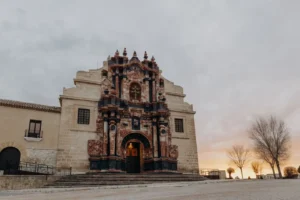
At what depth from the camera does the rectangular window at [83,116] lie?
71.2 feet

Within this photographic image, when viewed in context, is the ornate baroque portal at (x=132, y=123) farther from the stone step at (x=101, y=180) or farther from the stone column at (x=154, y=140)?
the stone step at (x=101, y=180)

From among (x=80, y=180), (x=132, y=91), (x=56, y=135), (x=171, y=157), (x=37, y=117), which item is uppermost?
(x=132, y=91)

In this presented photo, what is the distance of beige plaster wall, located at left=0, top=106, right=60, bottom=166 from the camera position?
18.8 m

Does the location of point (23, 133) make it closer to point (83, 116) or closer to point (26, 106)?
point (26, 106)

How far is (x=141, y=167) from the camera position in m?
23.0

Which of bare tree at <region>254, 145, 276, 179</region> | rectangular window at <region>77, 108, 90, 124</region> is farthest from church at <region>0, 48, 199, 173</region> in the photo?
bare tree at <region>254, 145, 276, 179</region>

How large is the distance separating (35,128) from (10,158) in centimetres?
289

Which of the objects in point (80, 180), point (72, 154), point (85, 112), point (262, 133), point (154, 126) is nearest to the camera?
point (80, 180)

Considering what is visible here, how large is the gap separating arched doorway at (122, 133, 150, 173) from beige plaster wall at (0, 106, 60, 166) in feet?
21.2

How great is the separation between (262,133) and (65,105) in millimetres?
26126

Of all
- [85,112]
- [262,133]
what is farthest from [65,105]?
[262,133]

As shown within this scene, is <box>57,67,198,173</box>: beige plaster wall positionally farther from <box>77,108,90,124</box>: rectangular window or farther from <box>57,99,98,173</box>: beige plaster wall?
<box>77,108,90,124</box>: rectangular window

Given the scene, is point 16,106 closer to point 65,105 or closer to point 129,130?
point 65,105

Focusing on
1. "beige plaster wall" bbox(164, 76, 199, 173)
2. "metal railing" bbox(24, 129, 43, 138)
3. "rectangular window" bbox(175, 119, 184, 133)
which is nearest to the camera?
"metal railing" bbox(24, 129, 43, 138)
